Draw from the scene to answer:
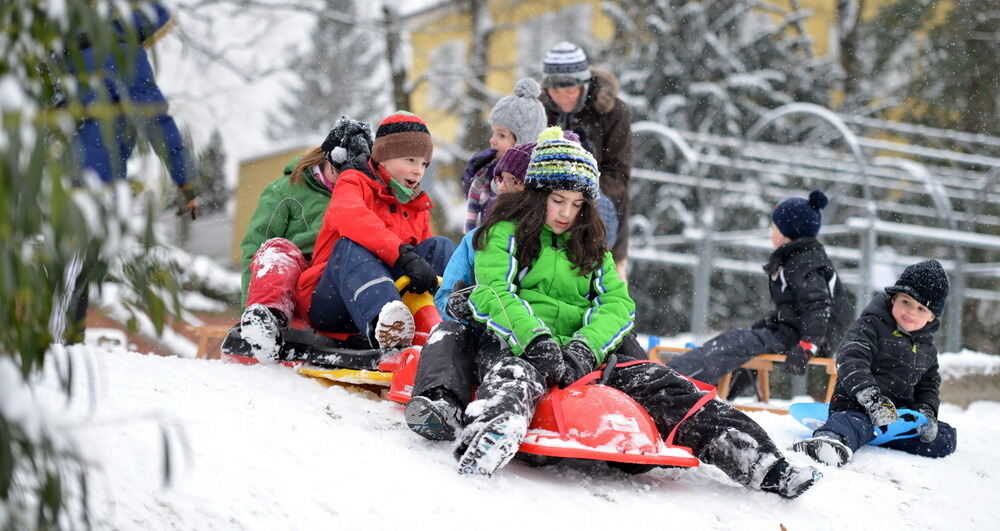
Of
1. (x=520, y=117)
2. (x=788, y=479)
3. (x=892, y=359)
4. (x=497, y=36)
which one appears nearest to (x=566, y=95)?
(x=520, y=117)

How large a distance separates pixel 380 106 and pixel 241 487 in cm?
2613

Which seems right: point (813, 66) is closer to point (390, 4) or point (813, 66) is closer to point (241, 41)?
point (390, 4)

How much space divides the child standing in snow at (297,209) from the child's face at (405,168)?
192 millimetres

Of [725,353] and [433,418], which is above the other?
[433,418]

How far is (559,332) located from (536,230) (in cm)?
41

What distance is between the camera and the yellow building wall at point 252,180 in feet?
58.0

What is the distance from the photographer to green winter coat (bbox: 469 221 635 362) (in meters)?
3.75

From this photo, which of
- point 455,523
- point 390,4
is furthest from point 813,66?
point 455,523

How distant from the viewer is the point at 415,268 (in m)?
4.61

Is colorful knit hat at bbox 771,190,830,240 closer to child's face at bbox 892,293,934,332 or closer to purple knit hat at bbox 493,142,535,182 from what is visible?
child's face at bbox 892,293,934,332

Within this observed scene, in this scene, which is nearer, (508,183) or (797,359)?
(508,183)

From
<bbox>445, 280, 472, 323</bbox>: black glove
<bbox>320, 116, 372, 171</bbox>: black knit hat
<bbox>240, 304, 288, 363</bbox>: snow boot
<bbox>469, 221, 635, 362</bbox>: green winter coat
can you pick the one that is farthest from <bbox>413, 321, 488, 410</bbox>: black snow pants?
<bbox>320, 116, 372, 171</bbox>: black knit hat

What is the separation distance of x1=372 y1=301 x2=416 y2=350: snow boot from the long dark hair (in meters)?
0.53

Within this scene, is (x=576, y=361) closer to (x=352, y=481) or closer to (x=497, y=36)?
(x=352, y=481)
